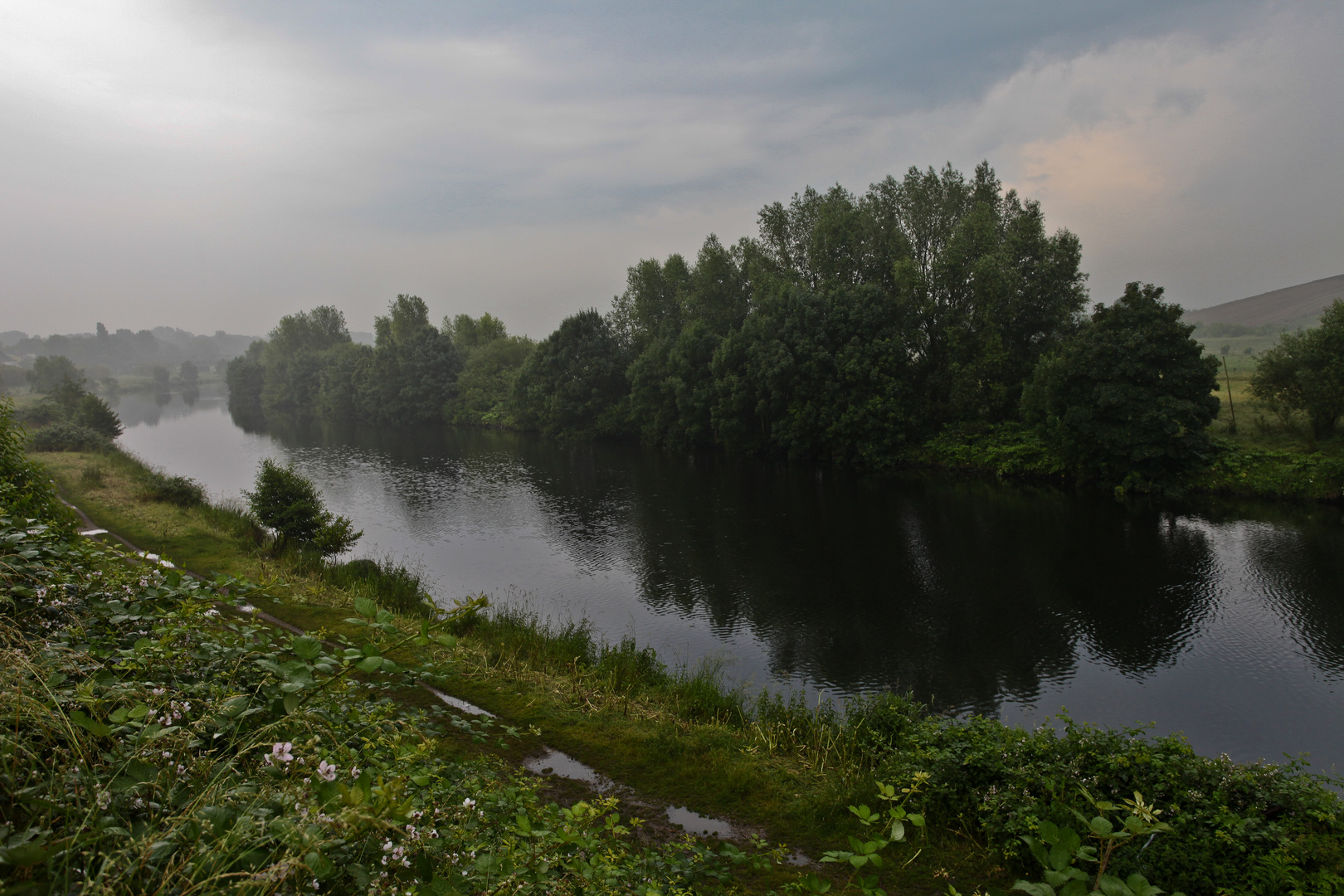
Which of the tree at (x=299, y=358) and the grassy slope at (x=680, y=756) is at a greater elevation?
the tree at (x=299, y=358)

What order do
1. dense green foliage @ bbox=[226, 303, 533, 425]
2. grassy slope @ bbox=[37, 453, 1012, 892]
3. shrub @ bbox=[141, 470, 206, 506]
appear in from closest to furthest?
grassy slope @ bbox=[37, 453, 1012, 892]
shrub @ bbox=[141, 470, 206, 506]
dense green foliage @ bbox=[226, 303, 533, 425]

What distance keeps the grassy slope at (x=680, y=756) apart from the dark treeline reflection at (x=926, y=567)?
17.0ft

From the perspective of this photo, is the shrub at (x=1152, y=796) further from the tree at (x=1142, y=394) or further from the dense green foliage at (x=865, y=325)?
the dense green foliage at (x=865, y=325)

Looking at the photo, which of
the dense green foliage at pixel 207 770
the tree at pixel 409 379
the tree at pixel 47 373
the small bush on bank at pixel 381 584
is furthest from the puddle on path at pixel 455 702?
the tree at pixel 47 373

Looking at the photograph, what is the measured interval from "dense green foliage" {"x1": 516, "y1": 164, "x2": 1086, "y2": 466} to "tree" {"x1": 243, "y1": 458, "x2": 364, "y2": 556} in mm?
25099

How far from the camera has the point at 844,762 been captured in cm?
841

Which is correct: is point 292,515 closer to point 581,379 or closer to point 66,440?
point 66,440

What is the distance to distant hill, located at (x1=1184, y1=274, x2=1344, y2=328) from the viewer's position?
121750mm

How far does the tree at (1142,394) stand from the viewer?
26172mm

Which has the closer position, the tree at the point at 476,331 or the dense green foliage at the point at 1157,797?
the dense green foliage at the point at 1157,797

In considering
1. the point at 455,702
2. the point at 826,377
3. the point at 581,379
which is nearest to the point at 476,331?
the point at 581,379

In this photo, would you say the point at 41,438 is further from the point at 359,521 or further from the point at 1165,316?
the point at 1165,316

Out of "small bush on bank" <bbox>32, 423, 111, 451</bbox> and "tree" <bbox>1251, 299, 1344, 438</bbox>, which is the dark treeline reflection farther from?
"small bush on bank" <bbox>32, 423, 111, 451</bbox>

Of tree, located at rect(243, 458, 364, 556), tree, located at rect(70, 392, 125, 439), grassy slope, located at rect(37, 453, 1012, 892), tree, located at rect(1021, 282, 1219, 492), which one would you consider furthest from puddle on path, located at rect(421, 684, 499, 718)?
tree, located at rect(70, 392, 125, 439)
